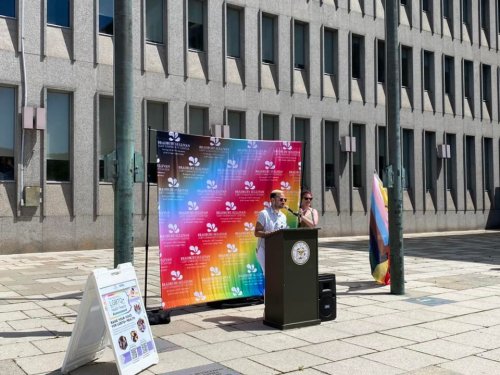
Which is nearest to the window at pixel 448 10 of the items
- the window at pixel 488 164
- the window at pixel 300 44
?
the window at pixel 488 164

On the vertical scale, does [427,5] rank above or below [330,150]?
above

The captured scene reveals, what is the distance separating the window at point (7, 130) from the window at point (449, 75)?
22.7 metres

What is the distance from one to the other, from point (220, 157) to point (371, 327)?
11.0ft

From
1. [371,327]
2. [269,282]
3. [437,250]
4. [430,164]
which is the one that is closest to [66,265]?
[269,282]

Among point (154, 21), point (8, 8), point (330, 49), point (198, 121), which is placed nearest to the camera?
point (8, 8)

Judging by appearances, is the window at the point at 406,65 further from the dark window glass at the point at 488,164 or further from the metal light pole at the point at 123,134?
the metal light pole at the point at 123,134

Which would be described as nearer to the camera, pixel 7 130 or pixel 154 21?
pixel 7 130

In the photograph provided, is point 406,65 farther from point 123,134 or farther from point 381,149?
point 123,134

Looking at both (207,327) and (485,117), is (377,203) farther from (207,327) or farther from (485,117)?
(485,117)

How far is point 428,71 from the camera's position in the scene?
30.3 m

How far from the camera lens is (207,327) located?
764 cm

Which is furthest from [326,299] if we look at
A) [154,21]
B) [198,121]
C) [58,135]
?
[154,21]

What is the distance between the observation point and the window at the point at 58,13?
18.4 meters

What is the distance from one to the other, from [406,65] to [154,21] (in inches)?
565
